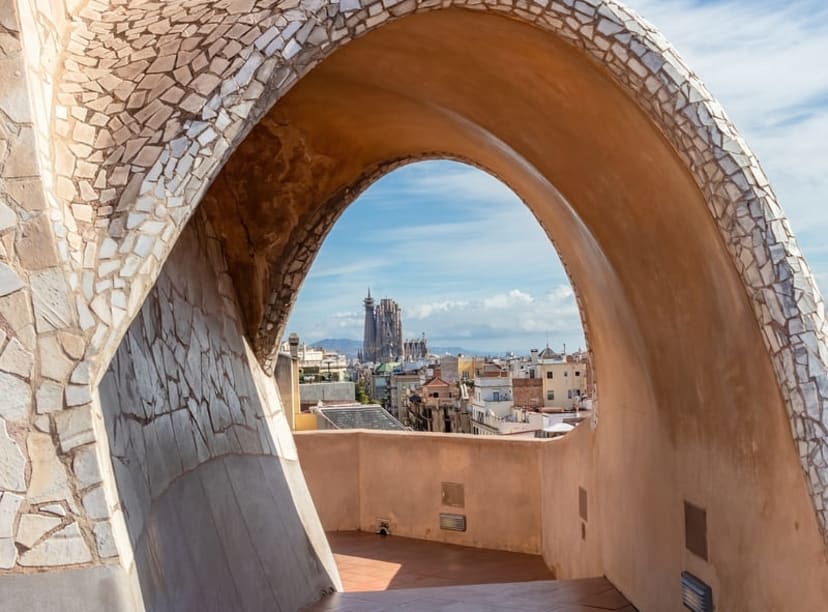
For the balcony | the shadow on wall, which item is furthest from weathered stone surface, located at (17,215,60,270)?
the balcony

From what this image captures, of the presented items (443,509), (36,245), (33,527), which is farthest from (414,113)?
(443,509)

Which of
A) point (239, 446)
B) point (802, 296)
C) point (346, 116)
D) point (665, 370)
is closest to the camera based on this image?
point (802, 296)

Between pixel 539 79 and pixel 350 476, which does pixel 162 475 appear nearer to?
pixel 539 79

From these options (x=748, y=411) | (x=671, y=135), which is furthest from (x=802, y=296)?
(x=671, y=135)

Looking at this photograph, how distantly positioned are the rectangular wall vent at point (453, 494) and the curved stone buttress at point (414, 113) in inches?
105

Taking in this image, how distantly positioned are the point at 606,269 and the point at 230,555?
264cm

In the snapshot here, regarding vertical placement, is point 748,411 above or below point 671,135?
below

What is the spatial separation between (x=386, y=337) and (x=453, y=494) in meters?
86.9

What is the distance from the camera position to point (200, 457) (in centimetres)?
438

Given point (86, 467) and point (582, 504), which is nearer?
point (86, 467)

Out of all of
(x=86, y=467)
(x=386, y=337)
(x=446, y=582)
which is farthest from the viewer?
(x=386, y=337)

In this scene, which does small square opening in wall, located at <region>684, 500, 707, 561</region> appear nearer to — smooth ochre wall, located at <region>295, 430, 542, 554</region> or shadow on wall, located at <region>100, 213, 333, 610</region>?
shadow on wall, located at <region>100, 213, 333, 610</region>

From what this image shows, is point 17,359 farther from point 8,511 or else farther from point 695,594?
point 695,594

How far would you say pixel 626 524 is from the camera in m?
5.34
